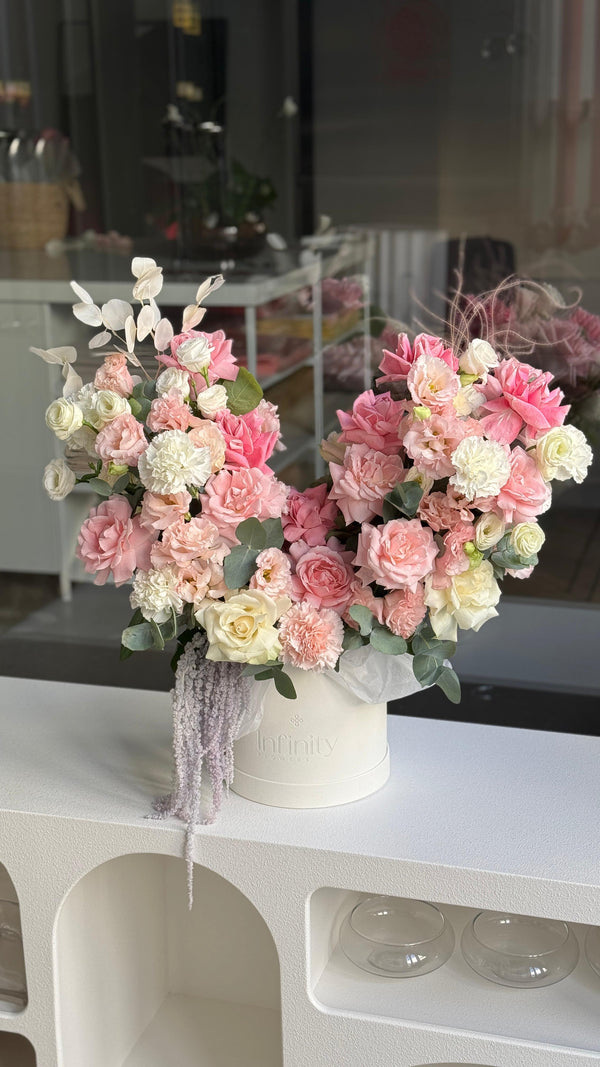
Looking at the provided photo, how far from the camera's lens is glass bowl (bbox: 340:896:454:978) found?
1.45 m

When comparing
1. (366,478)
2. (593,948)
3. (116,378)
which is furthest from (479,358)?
(593,948)

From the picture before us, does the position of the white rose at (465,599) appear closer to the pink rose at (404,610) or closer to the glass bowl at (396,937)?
the pink rose at (404,610)

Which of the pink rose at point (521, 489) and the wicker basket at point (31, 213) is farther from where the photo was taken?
the wicker basket at point (31, 213)

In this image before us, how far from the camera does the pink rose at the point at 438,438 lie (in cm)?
121

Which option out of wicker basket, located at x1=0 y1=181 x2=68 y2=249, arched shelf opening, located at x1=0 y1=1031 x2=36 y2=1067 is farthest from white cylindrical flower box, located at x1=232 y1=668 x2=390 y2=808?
wicker basket, located at x1=0 y1=181 x2=68 y2=249

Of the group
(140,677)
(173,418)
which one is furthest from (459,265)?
(173,418)

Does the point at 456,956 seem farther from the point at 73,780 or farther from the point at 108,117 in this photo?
the point at 108,117

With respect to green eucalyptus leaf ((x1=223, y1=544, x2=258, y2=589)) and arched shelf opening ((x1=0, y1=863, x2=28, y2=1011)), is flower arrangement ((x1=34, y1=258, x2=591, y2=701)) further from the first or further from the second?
arched shelf opening ((x1=0, y1=863, x2=28, y2=1011))

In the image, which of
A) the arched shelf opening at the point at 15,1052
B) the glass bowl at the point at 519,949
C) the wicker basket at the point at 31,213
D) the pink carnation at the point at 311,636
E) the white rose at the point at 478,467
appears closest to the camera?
the white rose at the point at 478,467

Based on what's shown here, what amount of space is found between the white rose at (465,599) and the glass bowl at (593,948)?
46 centimetres

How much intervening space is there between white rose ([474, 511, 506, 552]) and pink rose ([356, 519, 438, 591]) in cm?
5

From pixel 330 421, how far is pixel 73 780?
1.21 m

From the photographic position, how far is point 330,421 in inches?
101

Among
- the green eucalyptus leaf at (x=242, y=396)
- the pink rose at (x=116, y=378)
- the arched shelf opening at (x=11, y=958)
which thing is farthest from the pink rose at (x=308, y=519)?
the arched shelf opening at (x=11, y=958)
